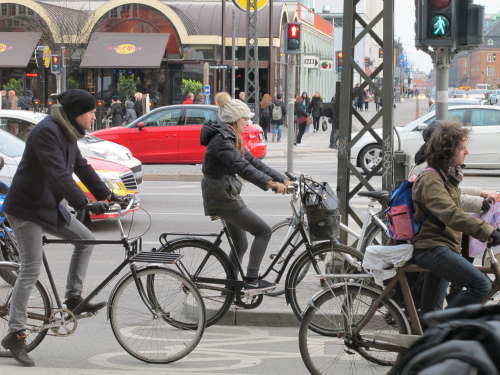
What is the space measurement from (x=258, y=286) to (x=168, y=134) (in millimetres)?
14804

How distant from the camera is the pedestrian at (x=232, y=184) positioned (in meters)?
6.81

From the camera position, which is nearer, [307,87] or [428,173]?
[428,173]

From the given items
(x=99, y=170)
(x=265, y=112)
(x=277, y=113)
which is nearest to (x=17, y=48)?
(x=265, y=112)

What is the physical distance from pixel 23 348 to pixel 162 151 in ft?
51.7

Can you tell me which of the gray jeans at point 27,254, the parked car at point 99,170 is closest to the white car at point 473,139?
the parked car at point 99,170

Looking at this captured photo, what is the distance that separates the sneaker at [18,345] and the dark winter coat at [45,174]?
2.35ft

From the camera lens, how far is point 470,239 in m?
6.14

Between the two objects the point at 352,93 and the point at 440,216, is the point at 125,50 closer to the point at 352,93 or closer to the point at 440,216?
the point at 352,93

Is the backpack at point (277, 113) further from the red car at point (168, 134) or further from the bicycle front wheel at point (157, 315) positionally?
the bicycle front wheel at point (157, 315)

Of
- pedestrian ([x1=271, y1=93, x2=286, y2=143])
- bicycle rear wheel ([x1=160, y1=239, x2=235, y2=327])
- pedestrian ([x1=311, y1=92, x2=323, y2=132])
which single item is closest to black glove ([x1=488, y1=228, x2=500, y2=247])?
bicycle rear wheel ([x1=160, y1=239, x2=235, y2=327])

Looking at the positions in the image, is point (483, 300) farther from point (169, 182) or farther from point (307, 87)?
point (307, 87)

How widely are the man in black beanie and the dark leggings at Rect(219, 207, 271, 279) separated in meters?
1.17

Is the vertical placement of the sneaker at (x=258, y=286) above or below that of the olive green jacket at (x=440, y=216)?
below

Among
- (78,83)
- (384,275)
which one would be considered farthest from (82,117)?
(78,83)
